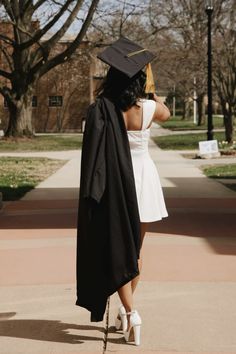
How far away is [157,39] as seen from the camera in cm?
4191

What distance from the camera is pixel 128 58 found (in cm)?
487

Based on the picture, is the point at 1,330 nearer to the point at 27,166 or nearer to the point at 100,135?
the point at 100,135

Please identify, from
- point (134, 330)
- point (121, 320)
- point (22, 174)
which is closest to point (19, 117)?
point (22, 174)

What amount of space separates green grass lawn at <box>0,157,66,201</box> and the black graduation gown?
9.62 meters

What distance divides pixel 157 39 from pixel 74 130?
1880cm

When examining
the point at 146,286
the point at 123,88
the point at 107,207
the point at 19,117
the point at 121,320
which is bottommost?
the point at 146,286

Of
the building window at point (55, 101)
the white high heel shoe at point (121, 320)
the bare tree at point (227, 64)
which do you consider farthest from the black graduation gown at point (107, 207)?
the building window at point (55, 101)

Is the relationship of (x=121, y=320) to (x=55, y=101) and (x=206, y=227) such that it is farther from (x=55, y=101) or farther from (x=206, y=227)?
(x=55, y=101)

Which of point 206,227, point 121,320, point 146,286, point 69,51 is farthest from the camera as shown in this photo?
point 69,51

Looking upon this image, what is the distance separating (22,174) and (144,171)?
1587 centimetres

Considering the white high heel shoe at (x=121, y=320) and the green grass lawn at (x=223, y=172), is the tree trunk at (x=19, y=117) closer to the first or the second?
the green grass lawn at (x=223, y=172)

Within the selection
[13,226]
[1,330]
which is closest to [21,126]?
[13,226]

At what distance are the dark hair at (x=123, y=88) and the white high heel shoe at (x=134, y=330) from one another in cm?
139

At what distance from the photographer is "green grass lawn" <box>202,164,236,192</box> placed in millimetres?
18608
